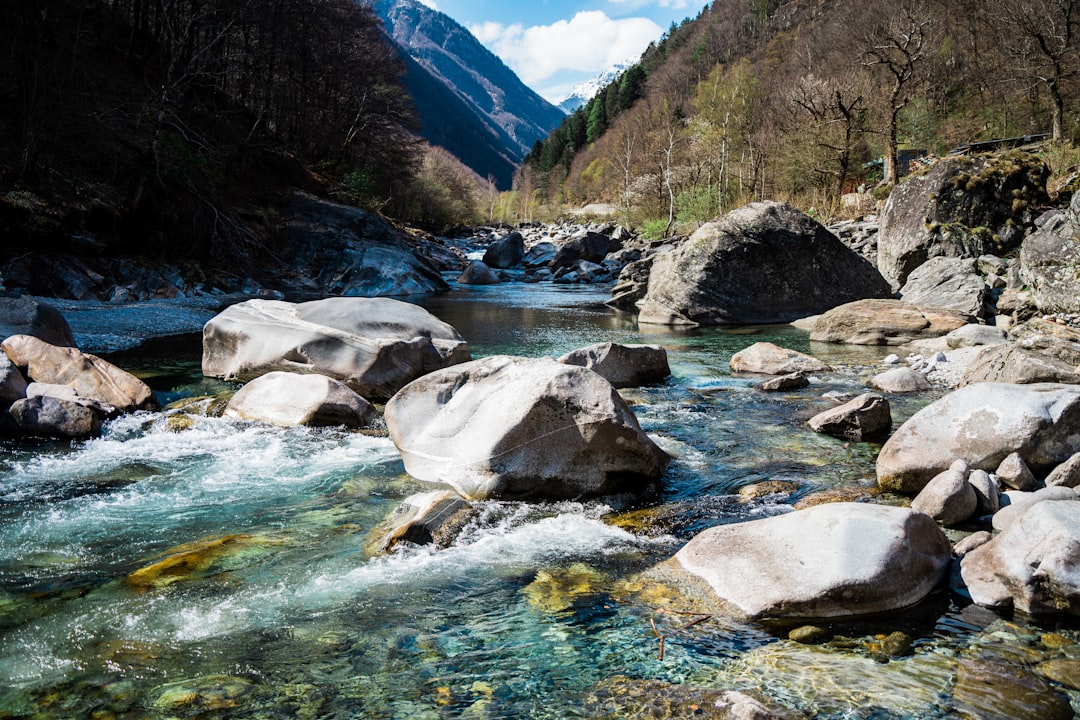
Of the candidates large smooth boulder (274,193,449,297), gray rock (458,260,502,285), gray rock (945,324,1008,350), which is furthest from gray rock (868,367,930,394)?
gray rock (458,260,502,285)

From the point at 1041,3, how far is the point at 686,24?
86.6 meters

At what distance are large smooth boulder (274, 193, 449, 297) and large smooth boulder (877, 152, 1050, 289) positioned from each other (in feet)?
46.7

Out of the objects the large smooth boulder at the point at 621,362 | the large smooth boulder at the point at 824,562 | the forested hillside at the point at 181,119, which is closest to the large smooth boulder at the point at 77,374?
the large smooth boulder at the point at 621,362

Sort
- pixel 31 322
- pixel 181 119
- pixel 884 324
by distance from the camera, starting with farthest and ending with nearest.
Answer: pixel 181 119 < pixel 884 324 < pixel 31 322

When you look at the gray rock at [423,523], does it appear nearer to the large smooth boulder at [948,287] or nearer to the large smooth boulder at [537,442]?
the large smooth boulder at [537,442]

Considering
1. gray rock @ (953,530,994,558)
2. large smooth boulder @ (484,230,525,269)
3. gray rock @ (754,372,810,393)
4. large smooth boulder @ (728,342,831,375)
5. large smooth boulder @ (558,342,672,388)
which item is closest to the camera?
gray rock @ (953,530,994,558)

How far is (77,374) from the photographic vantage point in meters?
7.79

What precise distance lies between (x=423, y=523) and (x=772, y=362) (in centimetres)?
719

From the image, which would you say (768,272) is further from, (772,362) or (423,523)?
(423,523)

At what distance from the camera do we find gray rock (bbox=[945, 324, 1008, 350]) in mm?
10828

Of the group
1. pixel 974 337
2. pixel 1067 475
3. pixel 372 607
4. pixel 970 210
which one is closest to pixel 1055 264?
pixel 974 337

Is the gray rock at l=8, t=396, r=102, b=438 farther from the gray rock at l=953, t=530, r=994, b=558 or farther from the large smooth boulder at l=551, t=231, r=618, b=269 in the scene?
the large smooth boulder at l=551, t=231, r=618, b=269

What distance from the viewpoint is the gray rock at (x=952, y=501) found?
4473mm

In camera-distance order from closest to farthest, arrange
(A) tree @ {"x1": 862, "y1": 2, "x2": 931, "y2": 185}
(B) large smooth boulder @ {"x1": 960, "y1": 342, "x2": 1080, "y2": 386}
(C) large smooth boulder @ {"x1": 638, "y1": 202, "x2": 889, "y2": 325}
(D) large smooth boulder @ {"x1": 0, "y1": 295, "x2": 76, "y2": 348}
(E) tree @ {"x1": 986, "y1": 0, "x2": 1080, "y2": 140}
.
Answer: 1. (B) large smooth boulder @ {"x1": 960, "y1": 342, "x2": 1080, "y2": 386}
2. (D) large smooth boulder @ {"x1": 0, "y1": 295, "x2": 76, "y2": 348}
3. (C) large smooth boulder @ {"x1": 638, "y1": 202, "x2": 889, "y2": 325}
4. (E) tree @ {"x1": 986, "y1": 0, "x2": 1080, "y2": 140}
5. (A) tree @ {"x1": 862, "y1": 2, "x2": 931, "y2": 185}
